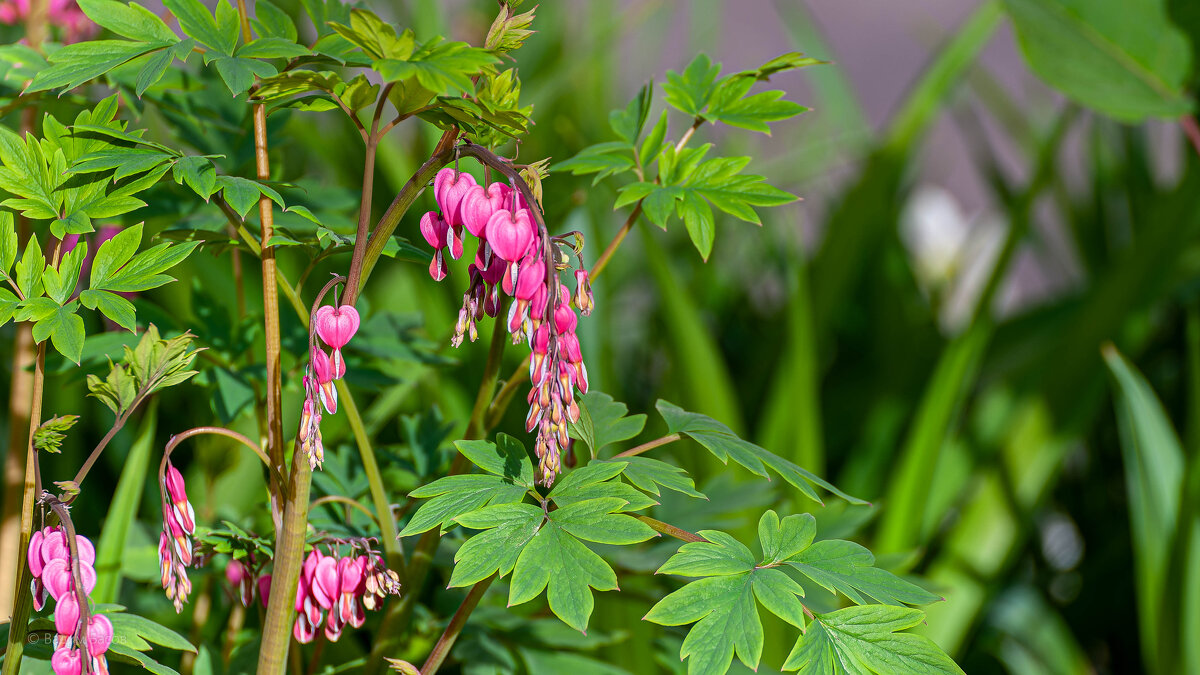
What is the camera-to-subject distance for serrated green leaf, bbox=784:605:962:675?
338 mm

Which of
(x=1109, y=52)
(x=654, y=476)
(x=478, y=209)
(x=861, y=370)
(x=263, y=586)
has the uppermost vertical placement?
(x=1109, y=52)

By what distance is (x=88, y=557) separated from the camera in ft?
1.10

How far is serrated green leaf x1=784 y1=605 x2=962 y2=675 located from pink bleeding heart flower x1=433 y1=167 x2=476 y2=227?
220 millimetres

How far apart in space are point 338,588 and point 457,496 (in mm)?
95

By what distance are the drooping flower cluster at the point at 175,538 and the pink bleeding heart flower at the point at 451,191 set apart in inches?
5.9

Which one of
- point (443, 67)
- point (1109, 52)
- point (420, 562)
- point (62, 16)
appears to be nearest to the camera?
point (443, 67)

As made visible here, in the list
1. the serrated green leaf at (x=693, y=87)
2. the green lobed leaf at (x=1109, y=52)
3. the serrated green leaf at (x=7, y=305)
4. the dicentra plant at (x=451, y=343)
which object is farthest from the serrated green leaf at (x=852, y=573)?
the green lobed leaf at (x=1109, y=52)

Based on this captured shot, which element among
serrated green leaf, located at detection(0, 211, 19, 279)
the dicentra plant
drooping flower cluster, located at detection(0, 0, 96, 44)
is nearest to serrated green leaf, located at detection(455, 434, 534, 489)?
the dicentra plant

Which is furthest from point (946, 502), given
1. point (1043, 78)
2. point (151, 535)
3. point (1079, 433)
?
point (151, 535)

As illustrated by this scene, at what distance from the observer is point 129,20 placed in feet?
1.23

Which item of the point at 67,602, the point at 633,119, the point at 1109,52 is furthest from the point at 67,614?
the point at 1109,52

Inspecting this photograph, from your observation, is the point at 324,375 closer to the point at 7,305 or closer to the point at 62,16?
the point at 7,305

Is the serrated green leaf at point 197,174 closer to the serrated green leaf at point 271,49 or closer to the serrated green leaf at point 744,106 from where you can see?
the serrated green leaf at point 271,49

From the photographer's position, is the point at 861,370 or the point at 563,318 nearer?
the point at 563,318
